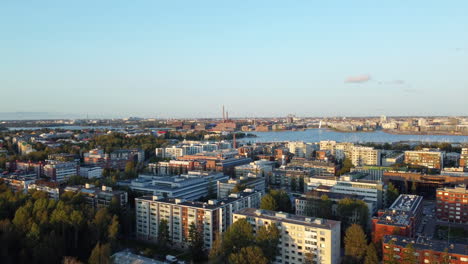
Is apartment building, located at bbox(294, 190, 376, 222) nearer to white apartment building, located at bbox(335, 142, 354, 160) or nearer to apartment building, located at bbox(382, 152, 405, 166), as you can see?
apartment building, located at bbox(382, 152, 405, 166)

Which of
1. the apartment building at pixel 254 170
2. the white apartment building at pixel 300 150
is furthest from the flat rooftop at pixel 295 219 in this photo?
the white apartment building at pixel 300 150

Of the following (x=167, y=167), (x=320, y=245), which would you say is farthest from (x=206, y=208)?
(x=167, y=167)

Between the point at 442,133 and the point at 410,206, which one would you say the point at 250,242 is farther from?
the point at 442,133

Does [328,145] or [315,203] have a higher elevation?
[328,145]

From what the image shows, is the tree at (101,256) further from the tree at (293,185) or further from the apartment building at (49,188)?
the tree at (293,185)

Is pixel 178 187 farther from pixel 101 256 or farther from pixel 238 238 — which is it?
pixel 101 256

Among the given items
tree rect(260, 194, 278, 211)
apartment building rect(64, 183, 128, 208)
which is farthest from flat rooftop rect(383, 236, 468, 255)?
apartment building rect(64, 183, 128, 208)

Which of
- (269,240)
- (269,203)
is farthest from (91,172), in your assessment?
(269,240)
